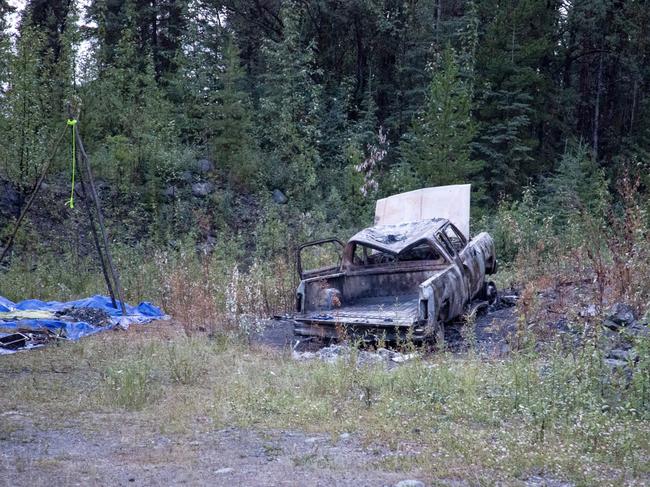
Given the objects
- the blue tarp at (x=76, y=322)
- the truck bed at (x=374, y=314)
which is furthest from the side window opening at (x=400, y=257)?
the blue tarp at (x=76, y=322)

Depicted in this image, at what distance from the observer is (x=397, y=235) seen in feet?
34.7

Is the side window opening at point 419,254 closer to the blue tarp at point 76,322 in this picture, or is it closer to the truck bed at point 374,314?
the truck bed at point 374,314

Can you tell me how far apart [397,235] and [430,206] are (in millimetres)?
3162

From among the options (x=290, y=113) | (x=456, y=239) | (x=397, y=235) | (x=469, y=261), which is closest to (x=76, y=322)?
(x=397, y=235)

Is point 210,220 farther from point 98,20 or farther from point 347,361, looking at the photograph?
point 347,361

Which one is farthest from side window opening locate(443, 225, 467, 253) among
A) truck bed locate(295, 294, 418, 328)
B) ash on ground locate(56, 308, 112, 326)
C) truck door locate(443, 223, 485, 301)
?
ash on ground locate(56, 308, 112, 326)

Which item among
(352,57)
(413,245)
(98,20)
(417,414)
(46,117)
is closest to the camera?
(417,414)

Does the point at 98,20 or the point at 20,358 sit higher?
the point at 98,20

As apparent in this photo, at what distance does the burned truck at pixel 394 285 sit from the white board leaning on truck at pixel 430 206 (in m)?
1.42

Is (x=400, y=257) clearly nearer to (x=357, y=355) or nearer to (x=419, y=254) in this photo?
(x=419, y=254)

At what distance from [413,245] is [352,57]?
2104 cm

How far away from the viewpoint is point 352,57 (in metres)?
29.7

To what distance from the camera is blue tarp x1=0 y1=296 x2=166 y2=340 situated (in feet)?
33.0

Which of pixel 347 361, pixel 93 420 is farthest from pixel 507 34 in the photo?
pixel 93 420
